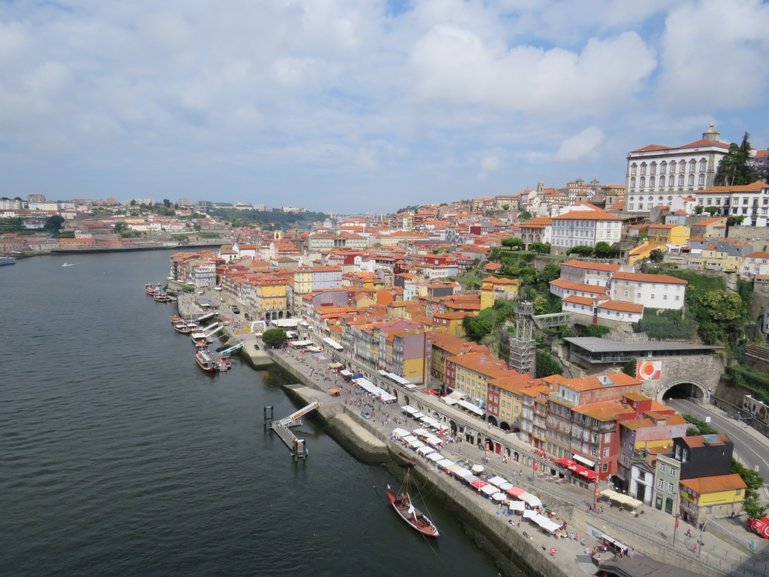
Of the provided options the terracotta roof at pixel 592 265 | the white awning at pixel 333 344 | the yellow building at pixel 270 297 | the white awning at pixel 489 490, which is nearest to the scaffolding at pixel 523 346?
the terracotta roof at pixel 592 265

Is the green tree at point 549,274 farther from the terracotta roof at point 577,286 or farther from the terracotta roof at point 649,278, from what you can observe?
the terracotta roof at point 649,278

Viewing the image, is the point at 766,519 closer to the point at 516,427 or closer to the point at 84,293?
the point at 516,427

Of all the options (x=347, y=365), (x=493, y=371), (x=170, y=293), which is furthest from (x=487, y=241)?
(x=170, y=293)

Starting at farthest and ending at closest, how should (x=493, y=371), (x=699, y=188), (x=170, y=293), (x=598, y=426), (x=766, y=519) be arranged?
(x=170, y=293) < (x=699, y=188) < (x=493, y=371) < (x=598, y=426) < (x=766, y=519)

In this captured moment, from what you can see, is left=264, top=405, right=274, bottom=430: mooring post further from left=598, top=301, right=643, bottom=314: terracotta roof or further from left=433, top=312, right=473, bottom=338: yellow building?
left=598, top=301, right=643, bottom=314: terracotta roof

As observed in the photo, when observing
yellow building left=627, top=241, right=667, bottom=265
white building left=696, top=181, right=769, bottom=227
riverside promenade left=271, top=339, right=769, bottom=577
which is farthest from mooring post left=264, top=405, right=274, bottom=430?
white building left=696, top=181, right=769, bottom=227

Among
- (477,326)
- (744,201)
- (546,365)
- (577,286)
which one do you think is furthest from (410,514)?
(744,201)
